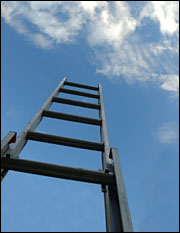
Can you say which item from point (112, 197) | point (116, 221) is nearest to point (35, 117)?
point (112, 197)

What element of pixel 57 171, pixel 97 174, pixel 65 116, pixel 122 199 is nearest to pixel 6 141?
pixel 57 171

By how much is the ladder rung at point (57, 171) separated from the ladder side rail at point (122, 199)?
76 millimetres

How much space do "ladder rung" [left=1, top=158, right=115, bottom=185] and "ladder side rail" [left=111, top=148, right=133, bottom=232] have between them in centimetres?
8

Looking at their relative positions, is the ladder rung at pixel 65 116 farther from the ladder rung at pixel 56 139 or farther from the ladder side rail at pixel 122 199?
the ladder side rail at pixel 122 199

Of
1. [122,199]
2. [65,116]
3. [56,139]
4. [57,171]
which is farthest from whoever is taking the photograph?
[65,116]

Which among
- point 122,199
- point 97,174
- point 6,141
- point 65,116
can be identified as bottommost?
point 122,199

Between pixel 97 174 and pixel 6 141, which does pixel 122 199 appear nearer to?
pixel 97 174

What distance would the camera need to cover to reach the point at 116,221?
1.46m

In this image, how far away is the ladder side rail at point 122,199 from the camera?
4.15ft

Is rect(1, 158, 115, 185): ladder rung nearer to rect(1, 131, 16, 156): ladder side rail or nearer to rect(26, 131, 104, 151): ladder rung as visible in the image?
rect(1, 131, 16, 156): ladder side rail

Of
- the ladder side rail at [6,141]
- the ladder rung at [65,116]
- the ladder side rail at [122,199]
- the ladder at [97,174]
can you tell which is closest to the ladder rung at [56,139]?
the ladder at [97,174]

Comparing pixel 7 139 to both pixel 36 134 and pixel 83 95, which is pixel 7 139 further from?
pixel 83 95

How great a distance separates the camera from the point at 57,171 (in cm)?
166

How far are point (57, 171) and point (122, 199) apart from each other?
57 centimetres
